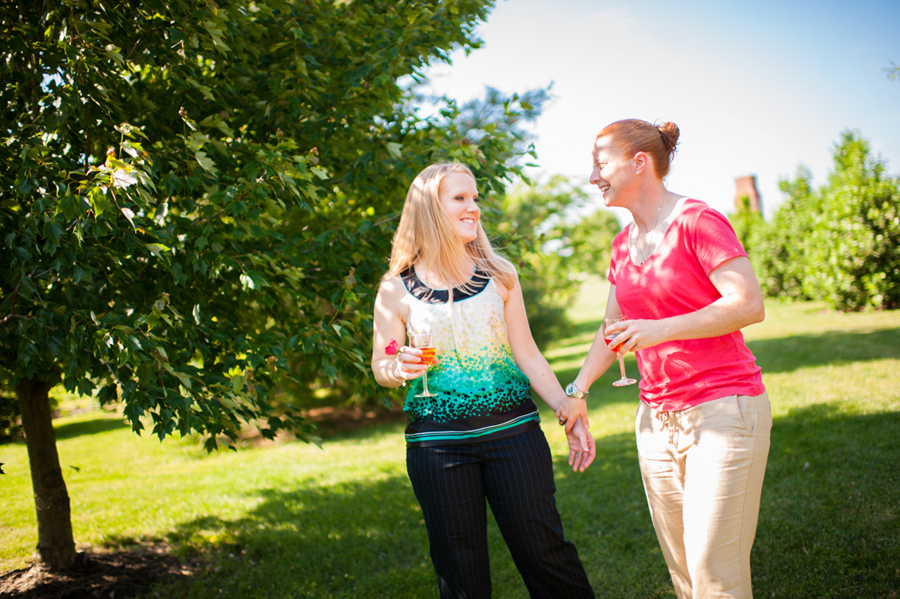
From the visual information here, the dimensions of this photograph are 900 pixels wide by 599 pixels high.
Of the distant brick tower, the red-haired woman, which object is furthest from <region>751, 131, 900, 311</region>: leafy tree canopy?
the red-haired woman

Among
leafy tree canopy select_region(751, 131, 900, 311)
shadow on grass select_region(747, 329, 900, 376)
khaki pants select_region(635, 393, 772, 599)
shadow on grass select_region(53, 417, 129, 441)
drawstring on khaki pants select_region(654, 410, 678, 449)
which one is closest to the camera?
khaki pants select_region(635, 393, 772, 599)

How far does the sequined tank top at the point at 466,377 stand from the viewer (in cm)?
219

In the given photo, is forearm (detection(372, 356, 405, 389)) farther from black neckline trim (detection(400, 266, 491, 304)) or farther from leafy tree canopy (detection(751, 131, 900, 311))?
leafy tree canopy (detection(751, 131, 900, 311))

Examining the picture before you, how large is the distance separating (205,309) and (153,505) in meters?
3.95

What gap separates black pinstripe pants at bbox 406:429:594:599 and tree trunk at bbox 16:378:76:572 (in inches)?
140

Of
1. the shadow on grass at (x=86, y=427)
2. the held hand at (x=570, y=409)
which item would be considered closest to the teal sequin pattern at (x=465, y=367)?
the held hand at (x=570, y=409)

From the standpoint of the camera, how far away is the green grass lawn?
376 cm

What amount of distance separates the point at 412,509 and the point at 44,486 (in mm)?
3046

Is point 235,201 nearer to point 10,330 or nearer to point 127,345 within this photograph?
point 127,345

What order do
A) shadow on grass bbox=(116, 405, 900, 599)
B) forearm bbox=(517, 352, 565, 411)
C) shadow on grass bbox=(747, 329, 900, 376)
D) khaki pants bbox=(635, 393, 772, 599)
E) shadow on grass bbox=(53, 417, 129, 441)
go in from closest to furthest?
khaki pants bbox=(635, 393, 772, 599) → forearm bbox=(517, 352, 565, 411) → shadow on grass bbox=(116, 405, 900, 599) → shadow on grass bbox=(747, 329, 900, 376) → shadow on grass bbox=(53, 417, 129, 441)

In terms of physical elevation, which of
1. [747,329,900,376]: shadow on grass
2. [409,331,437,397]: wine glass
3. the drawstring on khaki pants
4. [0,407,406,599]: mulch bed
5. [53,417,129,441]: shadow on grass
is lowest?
[747,329,900,376]: shadow on grass

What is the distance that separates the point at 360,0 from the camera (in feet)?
14.4

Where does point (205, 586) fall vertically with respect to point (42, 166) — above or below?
below

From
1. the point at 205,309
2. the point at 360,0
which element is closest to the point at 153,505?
the point at 205,309
